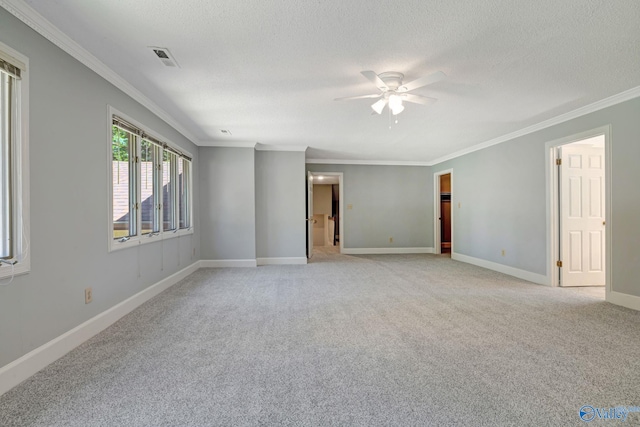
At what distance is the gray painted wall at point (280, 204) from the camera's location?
19.3 ft

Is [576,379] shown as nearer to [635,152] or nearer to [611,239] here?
[611,239]

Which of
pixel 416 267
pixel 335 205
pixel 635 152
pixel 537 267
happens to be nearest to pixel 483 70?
pixel 635 152

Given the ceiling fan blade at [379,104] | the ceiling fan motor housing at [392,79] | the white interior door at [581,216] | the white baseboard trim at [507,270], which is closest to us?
the ceiling fan motor housing at [392,79]

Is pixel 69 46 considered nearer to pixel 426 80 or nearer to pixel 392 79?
pixel 392 79

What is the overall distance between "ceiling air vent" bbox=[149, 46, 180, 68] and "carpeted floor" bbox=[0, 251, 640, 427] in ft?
7.51

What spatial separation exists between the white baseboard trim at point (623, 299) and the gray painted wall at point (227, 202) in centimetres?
504

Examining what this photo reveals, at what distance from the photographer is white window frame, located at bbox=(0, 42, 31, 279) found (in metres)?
1.79

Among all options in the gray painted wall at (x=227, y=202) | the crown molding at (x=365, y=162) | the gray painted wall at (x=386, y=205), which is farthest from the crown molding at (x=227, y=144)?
the gray painted wall at (x=386, y=205)

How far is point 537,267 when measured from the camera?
439 cm

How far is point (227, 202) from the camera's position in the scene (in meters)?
5.51

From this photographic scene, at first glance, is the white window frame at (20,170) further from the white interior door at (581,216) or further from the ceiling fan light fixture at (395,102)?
the white interior door at (581,216)

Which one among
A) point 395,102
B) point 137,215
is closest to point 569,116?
point 395,102

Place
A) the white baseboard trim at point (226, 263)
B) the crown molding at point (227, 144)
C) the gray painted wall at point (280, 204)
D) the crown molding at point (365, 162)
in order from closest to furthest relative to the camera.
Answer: the crown molding at point (227, 144), the white baseboard trim at point (226, 263), the gray painted wall at point (280, 204), the crown molding at point (365, 162)

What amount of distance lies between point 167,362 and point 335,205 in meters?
9.82
